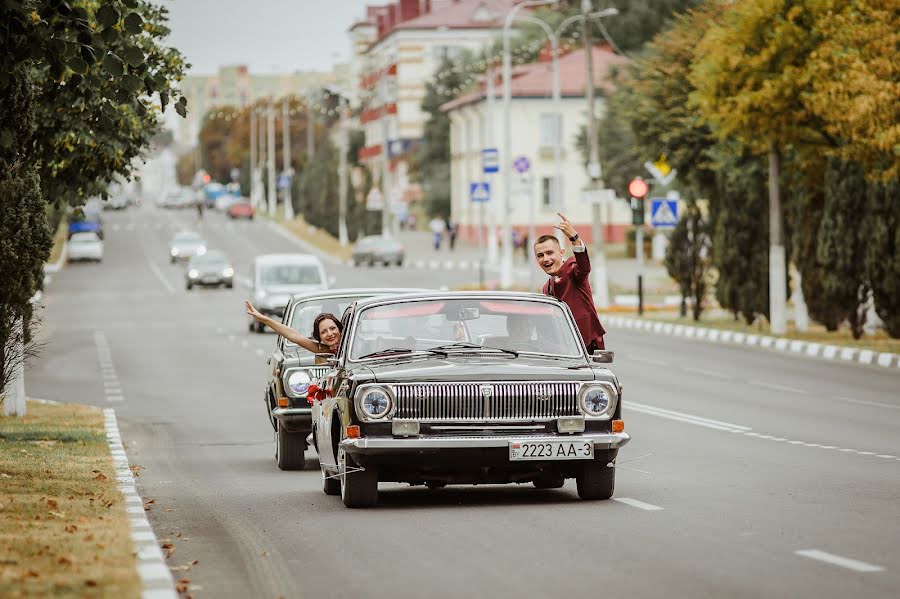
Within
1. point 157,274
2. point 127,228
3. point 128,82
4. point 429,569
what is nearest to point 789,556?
point 429,569

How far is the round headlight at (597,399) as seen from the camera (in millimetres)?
12953

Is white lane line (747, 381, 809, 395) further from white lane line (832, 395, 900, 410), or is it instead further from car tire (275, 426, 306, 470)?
car tire (275, 426, 306, 470)

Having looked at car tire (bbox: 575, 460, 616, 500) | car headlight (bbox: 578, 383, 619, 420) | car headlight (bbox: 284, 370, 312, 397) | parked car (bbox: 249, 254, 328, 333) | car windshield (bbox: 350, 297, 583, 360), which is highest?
car windshield (bbox: 350, 297, 583, 360)

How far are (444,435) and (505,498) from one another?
1.35 m

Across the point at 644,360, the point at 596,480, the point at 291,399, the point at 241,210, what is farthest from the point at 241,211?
the point at 596,480

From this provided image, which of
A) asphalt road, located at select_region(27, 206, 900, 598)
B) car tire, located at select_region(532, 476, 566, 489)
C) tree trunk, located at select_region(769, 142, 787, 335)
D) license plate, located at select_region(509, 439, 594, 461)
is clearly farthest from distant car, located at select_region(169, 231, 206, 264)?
license plate, located at select_region(509, 439, 594, 461)

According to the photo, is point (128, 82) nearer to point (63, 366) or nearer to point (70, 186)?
point (70, 186)

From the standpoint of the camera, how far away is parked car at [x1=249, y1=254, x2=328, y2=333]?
157ft

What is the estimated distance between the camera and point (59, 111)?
2202 centimetres

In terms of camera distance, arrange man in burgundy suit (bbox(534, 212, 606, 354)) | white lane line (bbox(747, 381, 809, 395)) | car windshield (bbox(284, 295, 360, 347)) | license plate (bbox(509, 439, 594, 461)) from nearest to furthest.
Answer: license plate (bbox(509, 439, 594, 461)) < man in burgundy suit (bbox(534, 212, 606, 354)) < car windshield (bbox(284, 295, 360, 347)) < white lane line (bbox(747, 381, 809, 395))

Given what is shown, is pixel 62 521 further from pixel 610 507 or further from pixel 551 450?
pixel 610 507

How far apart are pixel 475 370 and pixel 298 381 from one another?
182 inches

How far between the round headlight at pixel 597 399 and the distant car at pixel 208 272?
60.3m

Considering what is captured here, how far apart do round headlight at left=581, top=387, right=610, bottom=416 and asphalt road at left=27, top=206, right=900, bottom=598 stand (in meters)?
0.66
